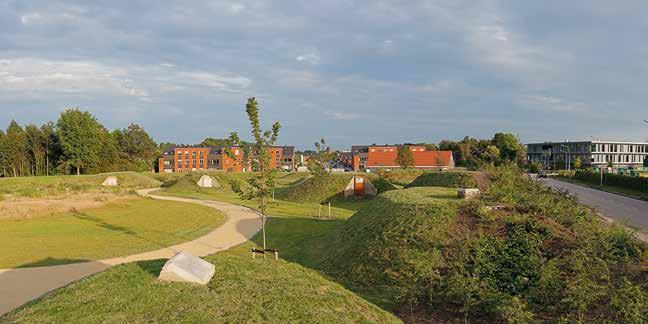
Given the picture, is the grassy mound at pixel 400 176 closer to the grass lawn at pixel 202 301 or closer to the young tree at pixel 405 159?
the young tree at pixel 405 159

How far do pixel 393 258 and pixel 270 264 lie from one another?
3.87 metres

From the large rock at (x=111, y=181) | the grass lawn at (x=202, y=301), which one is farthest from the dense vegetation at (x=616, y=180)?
the large rock at (x=111, y=181)

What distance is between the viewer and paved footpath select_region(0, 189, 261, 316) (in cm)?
1120

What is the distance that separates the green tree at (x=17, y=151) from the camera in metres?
75.1

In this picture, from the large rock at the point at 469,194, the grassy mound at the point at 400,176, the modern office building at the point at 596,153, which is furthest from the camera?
the modern office building at the point at 596,153

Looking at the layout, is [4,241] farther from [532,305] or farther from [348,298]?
[532,305]

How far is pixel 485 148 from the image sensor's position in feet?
300

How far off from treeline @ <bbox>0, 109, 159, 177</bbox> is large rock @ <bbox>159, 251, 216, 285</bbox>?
251ft

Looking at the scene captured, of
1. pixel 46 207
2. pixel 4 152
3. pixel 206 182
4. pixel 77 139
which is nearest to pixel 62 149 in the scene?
pixel 77 139

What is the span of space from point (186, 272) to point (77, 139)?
7819 cm

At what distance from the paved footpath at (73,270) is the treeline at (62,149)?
2531 inches

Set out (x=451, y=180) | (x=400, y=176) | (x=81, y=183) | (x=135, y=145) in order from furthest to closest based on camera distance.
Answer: (x=135, y=145), (x=400, y=176), (x=81, y=183), (x=451, y=180)

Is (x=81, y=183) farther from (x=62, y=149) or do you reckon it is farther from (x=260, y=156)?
A: (x=260, y=156)

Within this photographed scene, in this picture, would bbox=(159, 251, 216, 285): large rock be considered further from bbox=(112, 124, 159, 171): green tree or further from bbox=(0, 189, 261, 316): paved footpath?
bbox=(112, 124, 159, 171): green tree
